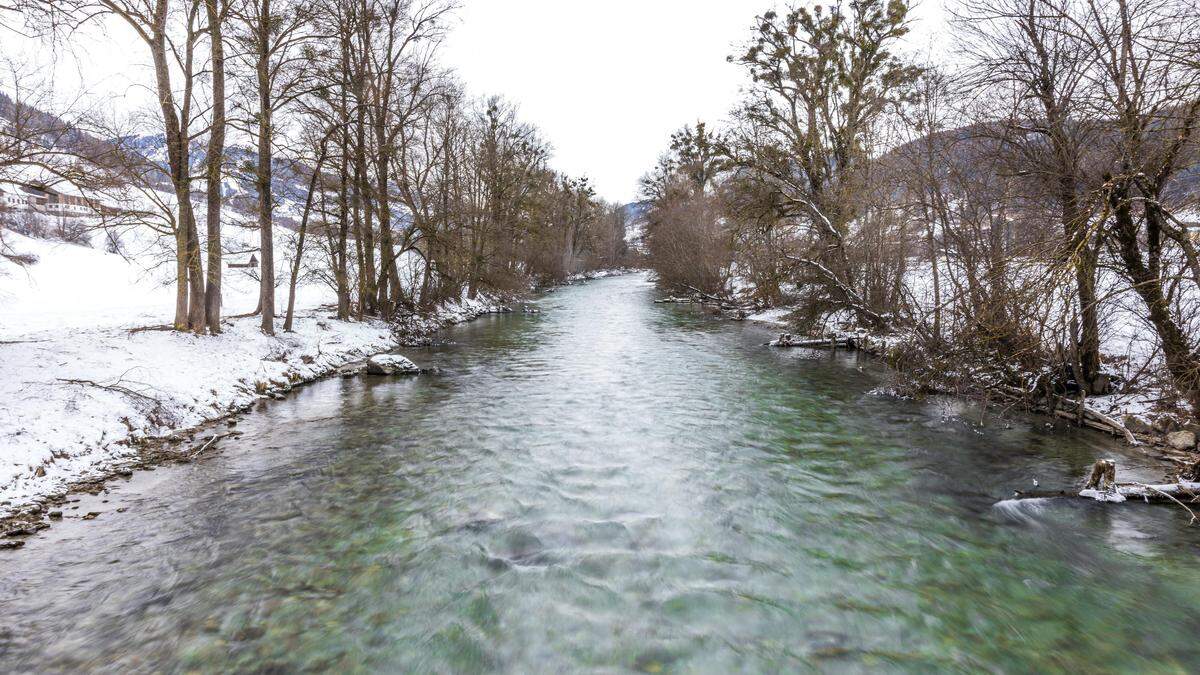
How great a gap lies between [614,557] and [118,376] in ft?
29.6

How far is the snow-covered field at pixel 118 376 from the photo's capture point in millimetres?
6992

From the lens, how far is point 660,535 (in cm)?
596

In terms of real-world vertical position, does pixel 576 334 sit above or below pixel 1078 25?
below

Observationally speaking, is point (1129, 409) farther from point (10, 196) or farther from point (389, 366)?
point (10, 196)

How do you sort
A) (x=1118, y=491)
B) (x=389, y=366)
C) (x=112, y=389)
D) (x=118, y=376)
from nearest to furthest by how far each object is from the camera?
(x=1118, y=491)
(x=112, y=389)
(x=118, y=376)
(x=389, y=366)

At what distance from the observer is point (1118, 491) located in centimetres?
654

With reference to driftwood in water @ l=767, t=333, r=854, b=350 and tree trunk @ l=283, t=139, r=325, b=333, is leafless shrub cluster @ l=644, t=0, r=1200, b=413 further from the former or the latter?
tree trunk @ l=283, t=139, r=325, b=333

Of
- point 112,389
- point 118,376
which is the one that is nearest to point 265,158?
point 118,376

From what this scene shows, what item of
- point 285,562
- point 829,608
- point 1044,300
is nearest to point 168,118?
point 285,562

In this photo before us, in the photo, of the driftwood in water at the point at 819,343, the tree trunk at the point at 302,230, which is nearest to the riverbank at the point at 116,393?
the tree trunk at the point at 302,230

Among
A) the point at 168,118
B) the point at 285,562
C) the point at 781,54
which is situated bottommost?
the point at 285,562

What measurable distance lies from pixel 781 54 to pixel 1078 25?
15323 millimetres

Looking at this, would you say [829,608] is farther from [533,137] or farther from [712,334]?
[533,137]

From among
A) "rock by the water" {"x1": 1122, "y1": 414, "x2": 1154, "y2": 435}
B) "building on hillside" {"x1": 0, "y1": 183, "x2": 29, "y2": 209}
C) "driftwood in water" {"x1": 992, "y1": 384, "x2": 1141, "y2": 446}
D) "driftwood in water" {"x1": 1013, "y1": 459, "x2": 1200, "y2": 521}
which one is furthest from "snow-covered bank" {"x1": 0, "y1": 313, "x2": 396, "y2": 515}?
"rock by the water" {"x1": 1122, "y1": 414, "x2": 1154, "y2": 435}
